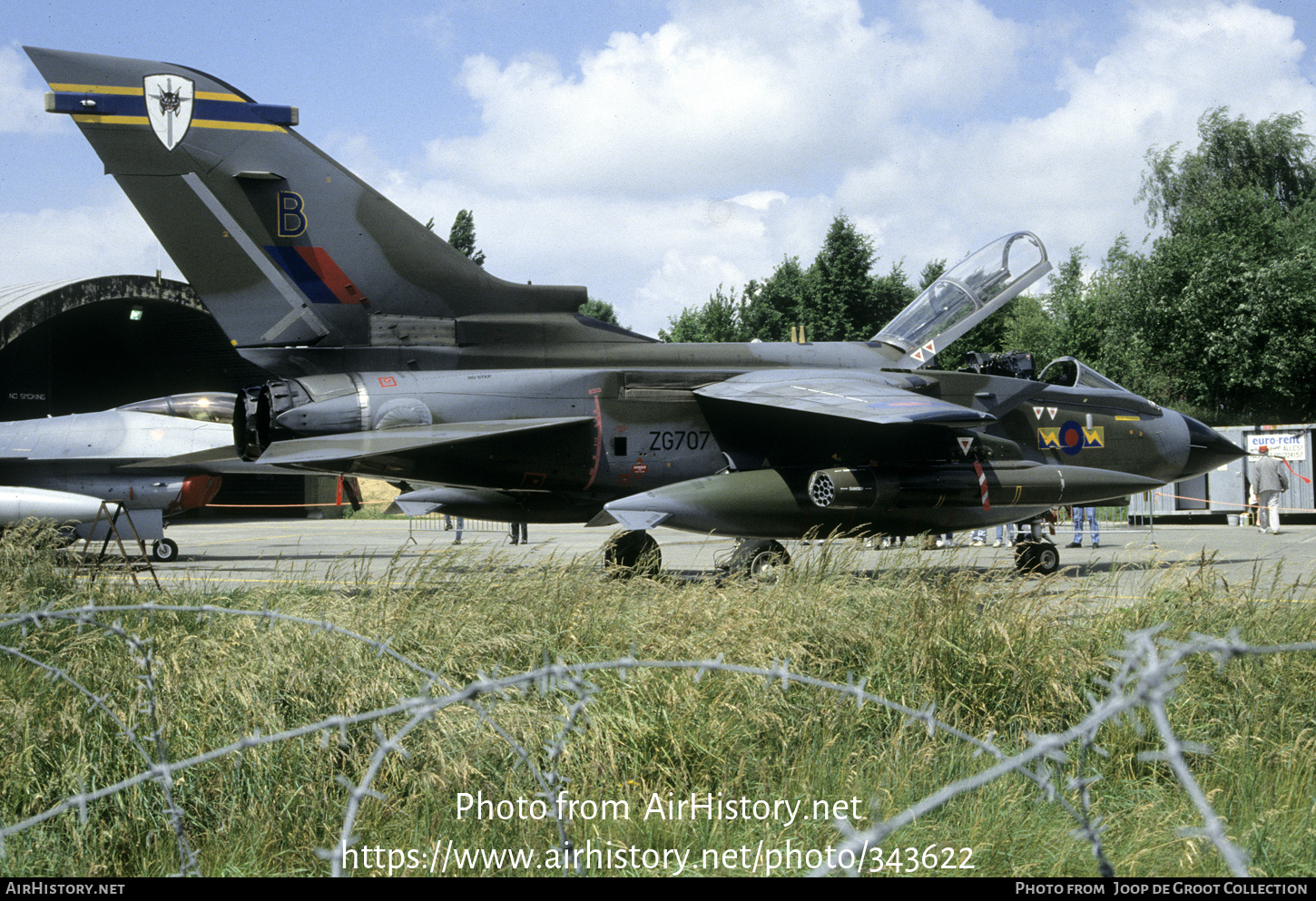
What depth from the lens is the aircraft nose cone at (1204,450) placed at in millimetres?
12922

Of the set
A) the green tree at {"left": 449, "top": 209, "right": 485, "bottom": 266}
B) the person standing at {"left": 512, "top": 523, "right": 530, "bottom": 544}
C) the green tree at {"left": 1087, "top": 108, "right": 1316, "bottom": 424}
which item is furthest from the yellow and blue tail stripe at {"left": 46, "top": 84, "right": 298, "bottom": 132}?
the green tree at {"left": 449, "top": 209, "right": 485, "bottom": 266}

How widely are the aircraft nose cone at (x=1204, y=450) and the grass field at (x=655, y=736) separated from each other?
739cm

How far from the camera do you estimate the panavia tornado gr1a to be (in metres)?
9.47

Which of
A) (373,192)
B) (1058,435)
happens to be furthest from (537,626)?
(1058,435)

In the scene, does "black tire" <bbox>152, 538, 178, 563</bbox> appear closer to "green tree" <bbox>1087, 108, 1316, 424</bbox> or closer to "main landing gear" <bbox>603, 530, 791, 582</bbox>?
"main landing gear" <bbox>603, 530, 791, 582</bbox>

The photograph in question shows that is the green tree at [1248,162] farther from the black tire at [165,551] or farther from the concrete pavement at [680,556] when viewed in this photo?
the black tire at [165,551]

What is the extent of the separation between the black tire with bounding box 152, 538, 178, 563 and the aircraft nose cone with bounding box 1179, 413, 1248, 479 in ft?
51.4

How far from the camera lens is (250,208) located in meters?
9.84

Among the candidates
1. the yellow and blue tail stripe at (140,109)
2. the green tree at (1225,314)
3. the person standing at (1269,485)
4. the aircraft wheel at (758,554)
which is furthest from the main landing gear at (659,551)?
the green tree at (1225,314)

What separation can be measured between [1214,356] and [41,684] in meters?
36.5

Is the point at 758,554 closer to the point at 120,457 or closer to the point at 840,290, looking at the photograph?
the point at 120,457

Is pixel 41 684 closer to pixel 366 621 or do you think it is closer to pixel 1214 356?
pixel 366 621

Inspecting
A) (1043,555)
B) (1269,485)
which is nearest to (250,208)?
(1043,555)
